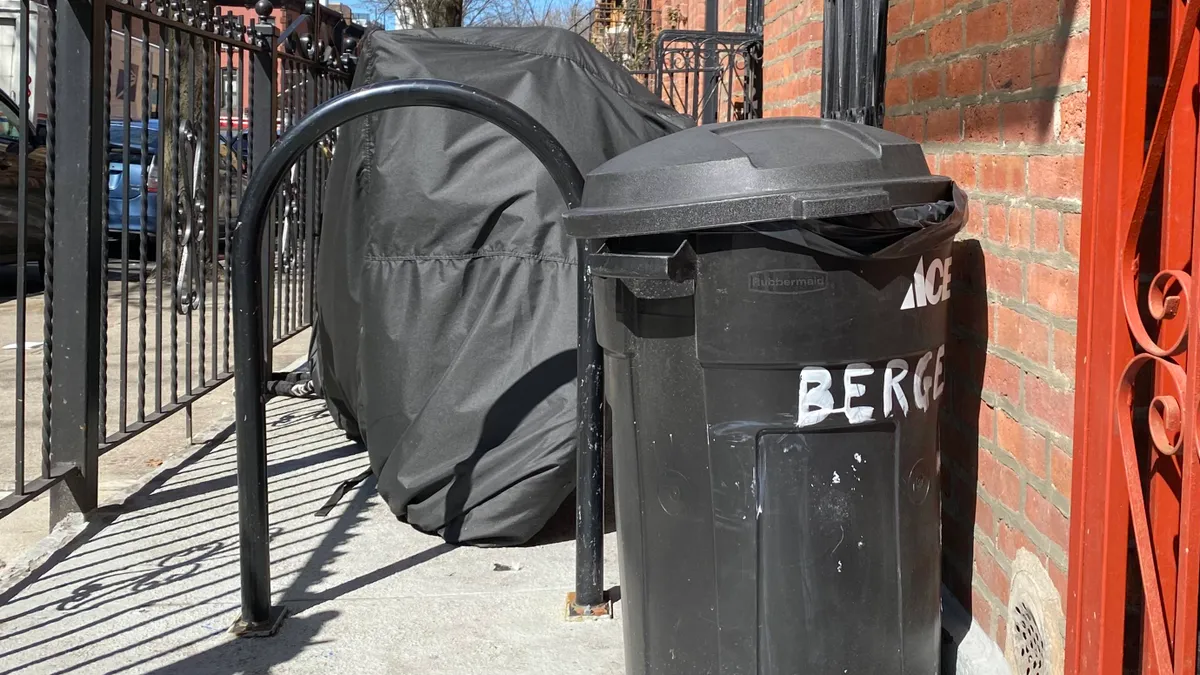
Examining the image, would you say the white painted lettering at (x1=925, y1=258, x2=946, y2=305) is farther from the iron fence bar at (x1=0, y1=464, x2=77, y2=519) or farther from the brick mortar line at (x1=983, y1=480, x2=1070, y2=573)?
the iron fence bar at (x1=0, y1=464, x2=77, y2=519)

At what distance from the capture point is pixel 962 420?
279 centimetres

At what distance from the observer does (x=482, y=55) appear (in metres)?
4.28

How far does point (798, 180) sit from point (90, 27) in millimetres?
2676

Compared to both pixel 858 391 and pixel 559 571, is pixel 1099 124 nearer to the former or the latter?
pixel 858 391

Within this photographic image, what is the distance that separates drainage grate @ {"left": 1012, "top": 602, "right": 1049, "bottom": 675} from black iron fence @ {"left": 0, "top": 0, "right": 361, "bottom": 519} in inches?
103

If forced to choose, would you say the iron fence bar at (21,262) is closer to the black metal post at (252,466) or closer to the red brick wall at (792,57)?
the black metal post at (252,466)

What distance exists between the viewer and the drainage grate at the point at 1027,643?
2.28 metres

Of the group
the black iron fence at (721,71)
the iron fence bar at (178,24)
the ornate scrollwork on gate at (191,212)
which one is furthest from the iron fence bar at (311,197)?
the black iron fence at (721,71)

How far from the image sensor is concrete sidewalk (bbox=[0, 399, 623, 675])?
9.88 ft

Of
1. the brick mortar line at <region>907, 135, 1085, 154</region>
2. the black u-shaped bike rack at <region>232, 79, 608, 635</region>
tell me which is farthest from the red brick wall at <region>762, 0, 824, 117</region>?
the black u-shaped bike rack at <region>232, 79, 608, 635</region>

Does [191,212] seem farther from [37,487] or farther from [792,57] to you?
[792,57]

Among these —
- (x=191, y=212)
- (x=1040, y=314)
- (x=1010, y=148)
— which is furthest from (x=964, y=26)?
(x=191, y=212)

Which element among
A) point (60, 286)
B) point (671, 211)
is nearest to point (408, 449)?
point (60, 286)

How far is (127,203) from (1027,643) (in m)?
3.52
